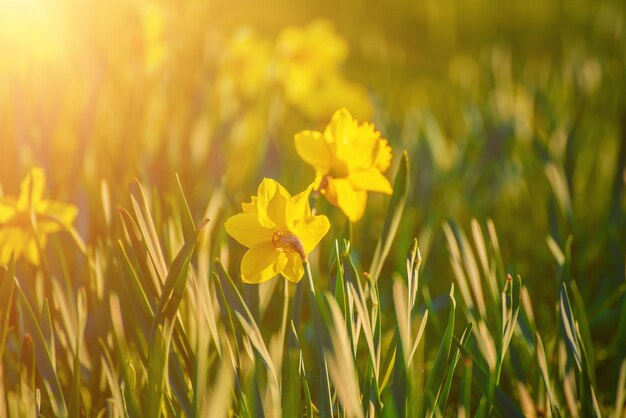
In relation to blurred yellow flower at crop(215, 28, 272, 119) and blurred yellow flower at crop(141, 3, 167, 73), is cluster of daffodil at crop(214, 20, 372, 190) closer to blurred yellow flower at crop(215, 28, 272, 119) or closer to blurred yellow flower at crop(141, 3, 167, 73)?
blurred yellow flower at crop(215, 28, 272, 119)

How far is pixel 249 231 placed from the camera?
780 millimetres

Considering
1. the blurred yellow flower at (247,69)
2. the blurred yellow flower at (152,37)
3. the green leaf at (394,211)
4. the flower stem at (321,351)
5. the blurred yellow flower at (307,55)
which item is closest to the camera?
the flower stem at (321,351)

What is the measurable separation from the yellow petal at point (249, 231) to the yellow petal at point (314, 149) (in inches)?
5.7

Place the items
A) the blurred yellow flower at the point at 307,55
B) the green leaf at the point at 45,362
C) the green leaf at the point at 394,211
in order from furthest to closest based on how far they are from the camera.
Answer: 1. the blurred yellow flower at the point at 307,55
2. the green leaf at the point at 394,211
3. the green leaf at the point at 45,362

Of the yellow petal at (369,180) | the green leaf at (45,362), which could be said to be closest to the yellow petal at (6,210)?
the green leaf at (45,362)

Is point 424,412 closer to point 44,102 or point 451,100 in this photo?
point 44,102

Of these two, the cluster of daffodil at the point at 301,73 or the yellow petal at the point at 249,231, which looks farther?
the cluster of daffodil at the point at 301,73

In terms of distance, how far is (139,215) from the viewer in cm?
72

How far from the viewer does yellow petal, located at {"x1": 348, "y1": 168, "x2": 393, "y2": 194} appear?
3.01 feet

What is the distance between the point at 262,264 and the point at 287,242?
0.04 metres

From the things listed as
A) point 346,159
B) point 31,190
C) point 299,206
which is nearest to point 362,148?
point 346,159

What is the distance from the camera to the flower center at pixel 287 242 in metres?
0.74

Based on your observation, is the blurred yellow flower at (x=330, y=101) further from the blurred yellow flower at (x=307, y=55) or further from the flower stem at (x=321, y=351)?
the flower stem at (x=321, y=351)

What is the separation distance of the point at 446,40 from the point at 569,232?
182cm
